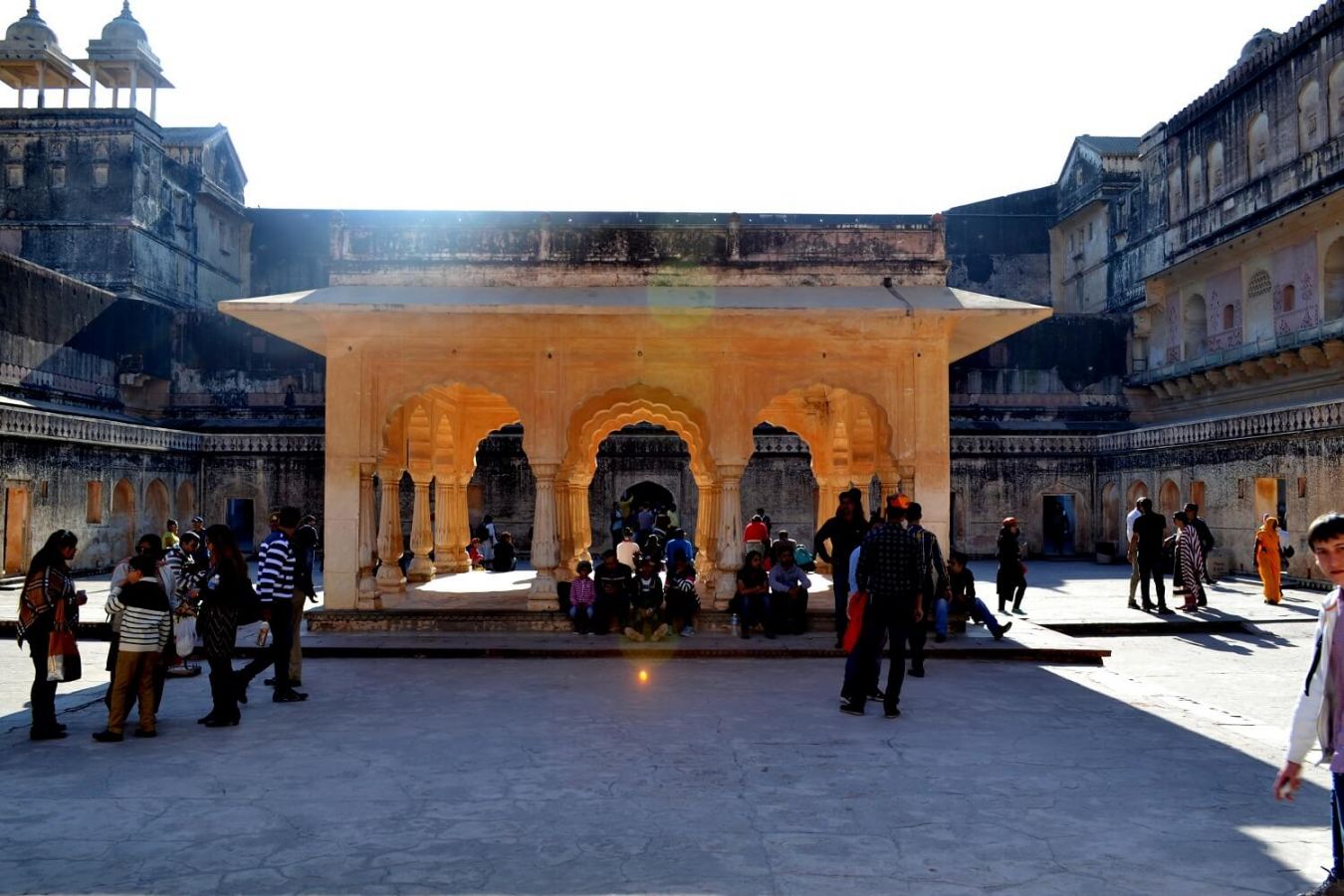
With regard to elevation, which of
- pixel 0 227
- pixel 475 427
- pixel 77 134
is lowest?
pixel 475 427

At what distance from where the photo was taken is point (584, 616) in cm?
1198

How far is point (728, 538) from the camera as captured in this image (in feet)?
41.2

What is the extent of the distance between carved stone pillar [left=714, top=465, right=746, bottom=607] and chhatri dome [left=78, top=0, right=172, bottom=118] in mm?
29825

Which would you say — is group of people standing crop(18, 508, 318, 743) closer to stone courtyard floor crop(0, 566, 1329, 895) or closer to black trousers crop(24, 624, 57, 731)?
black trousers crop(24, 624, 57, 731)

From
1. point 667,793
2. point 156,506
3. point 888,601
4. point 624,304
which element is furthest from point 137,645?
point 156,506

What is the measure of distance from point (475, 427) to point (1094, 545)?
16.8 metres

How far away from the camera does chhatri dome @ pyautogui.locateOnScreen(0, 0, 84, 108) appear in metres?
33.0

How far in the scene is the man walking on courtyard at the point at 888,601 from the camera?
7.51 metres

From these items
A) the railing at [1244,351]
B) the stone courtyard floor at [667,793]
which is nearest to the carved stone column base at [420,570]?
the stone courtyard floor at [667,793]

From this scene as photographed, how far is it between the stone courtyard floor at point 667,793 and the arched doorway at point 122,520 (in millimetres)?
15322

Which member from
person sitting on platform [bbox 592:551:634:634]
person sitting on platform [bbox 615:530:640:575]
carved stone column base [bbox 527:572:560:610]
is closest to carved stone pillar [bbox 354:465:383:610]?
carved stone column base [bbox 527:572:560:610]

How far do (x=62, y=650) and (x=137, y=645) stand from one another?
519mm

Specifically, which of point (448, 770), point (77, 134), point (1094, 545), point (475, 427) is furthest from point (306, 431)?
point (448, 770)

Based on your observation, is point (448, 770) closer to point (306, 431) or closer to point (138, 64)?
point (306, 431)
